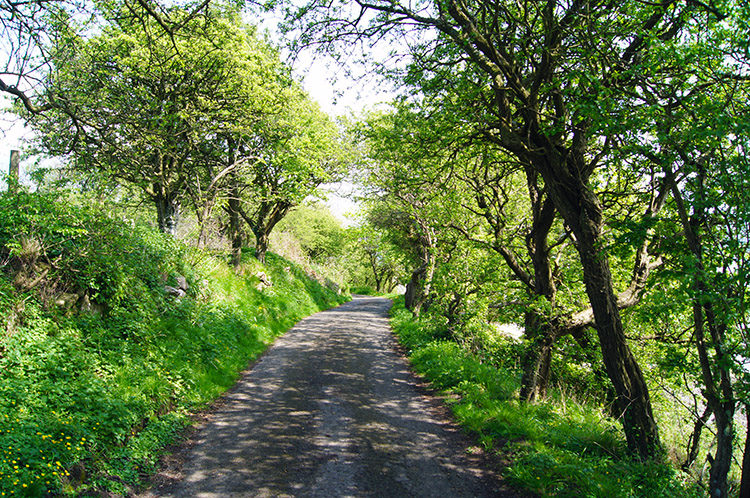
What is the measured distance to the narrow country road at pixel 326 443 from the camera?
4.99 m

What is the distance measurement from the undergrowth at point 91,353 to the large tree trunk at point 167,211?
2997 mm

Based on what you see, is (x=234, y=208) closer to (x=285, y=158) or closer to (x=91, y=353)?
(x=285, y=158)

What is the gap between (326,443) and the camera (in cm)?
621

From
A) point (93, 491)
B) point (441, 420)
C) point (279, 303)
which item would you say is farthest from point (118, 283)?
point (279, 303)

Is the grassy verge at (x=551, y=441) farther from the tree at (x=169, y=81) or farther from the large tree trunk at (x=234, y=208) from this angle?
the large tree trunk at (x=234, y=208)

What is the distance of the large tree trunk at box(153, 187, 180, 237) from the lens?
13555 mm

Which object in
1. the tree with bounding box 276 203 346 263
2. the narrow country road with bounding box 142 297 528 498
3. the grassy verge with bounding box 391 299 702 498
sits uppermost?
the tree with bounding box 276 203 346 263

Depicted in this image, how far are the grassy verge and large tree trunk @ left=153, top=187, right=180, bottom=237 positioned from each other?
935cm

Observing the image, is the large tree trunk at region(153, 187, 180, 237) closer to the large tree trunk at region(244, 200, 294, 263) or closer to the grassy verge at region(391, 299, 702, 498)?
the large tree trunk at region(244, 200, 294, 263)

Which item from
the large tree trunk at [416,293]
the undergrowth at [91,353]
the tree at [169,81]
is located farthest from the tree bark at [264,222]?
the undergrowth at [91,353]

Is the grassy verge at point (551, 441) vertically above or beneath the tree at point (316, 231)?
beneath

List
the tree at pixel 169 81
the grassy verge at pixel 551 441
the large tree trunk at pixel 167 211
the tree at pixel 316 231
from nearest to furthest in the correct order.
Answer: the grassy verge at pixel 551 441
the tree at pixel 169 81
the large tree trunk at pixel 167 211
the tree at pixel 316 231

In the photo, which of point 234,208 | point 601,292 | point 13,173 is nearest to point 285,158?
point 234,208

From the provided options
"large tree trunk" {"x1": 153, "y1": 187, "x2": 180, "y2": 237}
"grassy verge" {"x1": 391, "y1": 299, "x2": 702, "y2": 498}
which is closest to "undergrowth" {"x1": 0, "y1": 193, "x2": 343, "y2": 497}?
"large tree trunk" {"x1": 153, "y1": 187, "x2": 180, "y2": 237}
